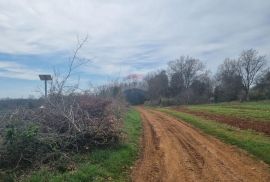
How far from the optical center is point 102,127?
13.0 m

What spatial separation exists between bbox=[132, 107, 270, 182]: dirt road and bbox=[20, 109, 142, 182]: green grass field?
0.44 meters

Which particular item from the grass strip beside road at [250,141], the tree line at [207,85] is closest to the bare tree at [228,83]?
the tree line at [207,85]

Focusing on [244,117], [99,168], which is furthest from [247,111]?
[99,168]

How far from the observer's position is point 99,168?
997 cm

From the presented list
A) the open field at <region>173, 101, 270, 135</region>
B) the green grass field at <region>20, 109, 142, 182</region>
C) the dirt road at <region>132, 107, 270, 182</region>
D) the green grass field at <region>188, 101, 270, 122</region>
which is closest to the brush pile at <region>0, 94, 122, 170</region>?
the green grass field at <region>20, 109, 142, 182</region>

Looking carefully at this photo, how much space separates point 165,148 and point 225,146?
2578 millimetres

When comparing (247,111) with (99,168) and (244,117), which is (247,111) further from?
(99,168)

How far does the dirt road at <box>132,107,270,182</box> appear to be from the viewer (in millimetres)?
9352

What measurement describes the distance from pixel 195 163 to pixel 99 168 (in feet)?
10.4

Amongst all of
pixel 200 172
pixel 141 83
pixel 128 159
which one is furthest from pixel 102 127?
pixel 141 83

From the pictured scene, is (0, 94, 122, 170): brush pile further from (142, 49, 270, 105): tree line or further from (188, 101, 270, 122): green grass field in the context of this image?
(142, 49, 270, 105): tree line

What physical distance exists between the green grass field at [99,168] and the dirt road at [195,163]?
437 millimetres

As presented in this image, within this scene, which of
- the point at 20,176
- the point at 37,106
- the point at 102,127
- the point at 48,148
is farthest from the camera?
the point at 37,106

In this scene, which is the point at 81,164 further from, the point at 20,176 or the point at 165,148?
the point at 165,148
